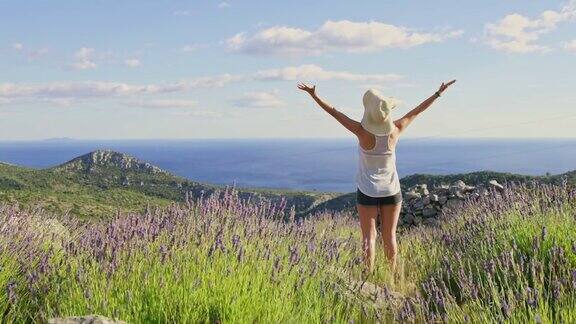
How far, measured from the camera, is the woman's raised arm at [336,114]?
19.5ft

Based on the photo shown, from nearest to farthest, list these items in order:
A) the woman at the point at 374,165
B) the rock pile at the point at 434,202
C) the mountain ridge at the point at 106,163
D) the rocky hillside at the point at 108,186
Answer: the woman at the point at 374,165, the rock pile at the point at 434,202, the rocky hillside at the point at 108,186, the mountain ridge at the point at 106,163

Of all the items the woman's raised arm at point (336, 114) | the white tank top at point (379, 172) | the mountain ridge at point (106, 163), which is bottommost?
the mountain ridge at point (106, 163)

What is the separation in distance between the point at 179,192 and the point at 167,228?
67200 mm

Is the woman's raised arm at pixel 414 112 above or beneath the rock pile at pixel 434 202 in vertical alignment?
above

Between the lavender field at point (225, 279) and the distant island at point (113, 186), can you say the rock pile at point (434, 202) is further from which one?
the distant island at point (113, 186)

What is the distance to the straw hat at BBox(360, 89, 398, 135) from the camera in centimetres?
578

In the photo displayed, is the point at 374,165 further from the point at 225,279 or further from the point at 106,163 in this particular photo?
the point at 106,163

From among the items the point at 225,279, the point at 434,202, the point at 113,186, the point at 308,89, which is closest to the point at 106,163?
the point at 113,186

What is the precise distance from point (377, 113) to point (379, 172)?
2.13 feet

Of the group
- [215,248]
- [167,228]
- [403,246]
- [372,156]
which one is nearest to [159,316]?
[215,248]

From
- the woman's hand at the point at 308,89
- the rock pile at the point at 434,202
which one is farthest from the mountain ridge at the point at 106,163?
the woman's hand at the point at 308,89

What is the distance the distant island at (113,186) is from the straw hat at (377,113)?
25661 mm

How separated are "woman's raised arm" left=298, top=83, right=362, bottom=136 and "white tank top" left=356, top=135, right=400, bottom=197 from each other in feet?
0.81

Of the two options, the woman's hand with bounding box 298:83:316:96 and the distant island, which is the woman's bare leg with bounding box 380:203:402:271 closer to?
the woman's hand with bounding box 298:83:316:96
